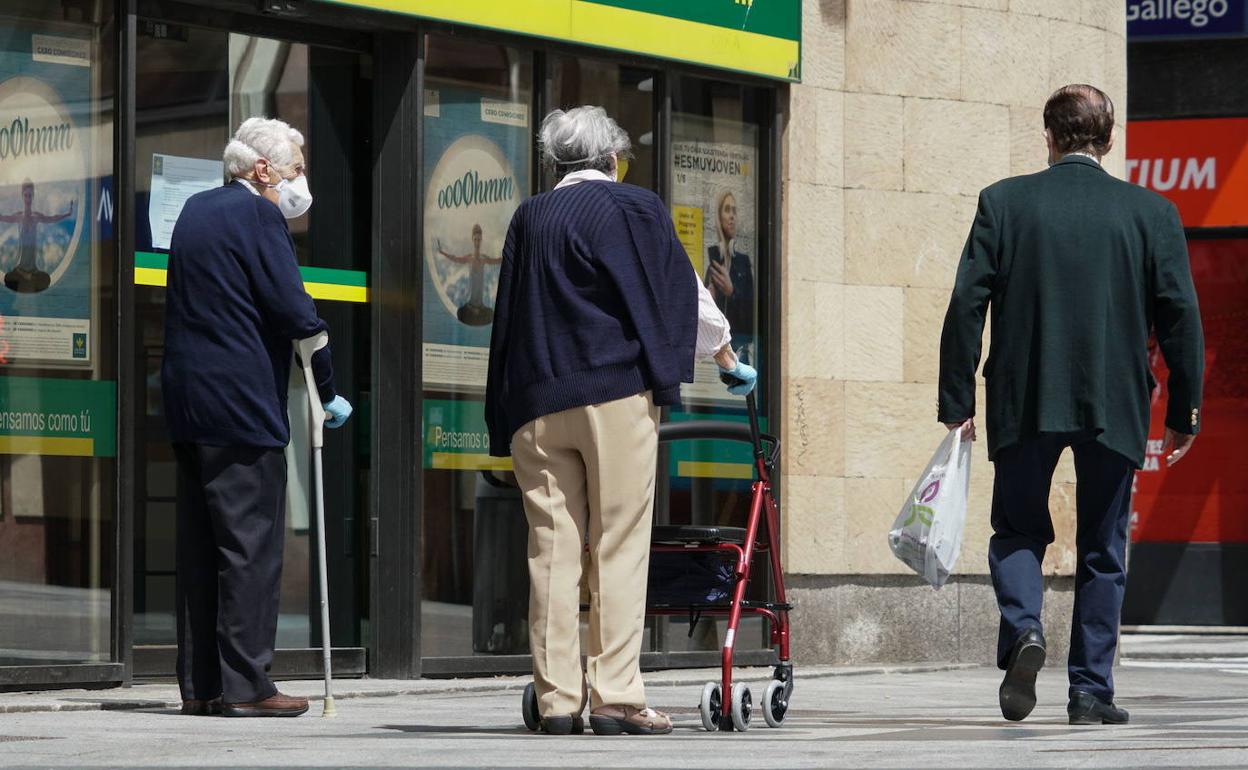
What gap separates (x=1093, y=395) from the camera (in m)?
6.68

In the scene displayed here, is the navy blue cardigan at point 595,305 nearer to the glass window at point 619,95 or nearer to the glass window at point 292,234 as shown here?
the glass window at point 292,234

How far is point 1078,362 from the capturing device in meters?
6.73

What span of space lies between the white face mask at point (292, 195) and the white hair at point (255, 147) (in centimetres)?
8

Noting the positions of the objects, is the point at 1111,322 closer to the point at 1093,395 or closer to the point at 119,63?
the point at 1093,395

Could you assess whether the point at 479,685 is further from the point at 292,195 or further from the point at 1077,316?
the point at 1077,316

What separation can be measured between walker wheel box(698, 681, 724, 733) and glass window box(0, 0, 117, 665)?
2.88m

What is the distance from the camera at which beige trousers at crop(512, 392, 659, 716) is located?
6211 millimetres

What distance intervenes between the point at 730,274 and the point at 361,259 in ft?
7.00

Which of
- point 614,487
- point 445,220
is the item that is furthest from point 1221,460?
point 614,487

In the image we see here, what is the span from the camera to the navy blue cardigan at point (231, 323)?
7109mm

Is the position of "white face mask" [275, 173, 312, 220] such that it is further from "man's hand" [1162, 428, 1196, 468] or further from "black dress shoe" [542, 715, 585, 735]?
"man's hand" [1162, 428, 1196, 468]

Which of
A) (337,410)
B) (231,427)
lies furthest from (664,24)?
(231,427)

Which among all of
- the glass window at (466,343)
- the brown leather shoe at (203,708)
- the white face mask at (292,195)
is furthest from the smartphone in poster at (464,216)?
the brown leather shoe at (203,708)

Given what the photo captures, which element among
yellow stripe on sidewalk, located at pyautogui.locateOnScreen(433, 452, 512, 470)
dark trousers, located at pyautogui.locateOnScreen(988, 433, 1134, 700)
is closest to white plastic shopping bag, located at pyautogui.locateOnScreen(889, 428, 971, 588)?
dark trousers, located at pyautogui.locateOnScreen(988, 433, 1134, 700)
